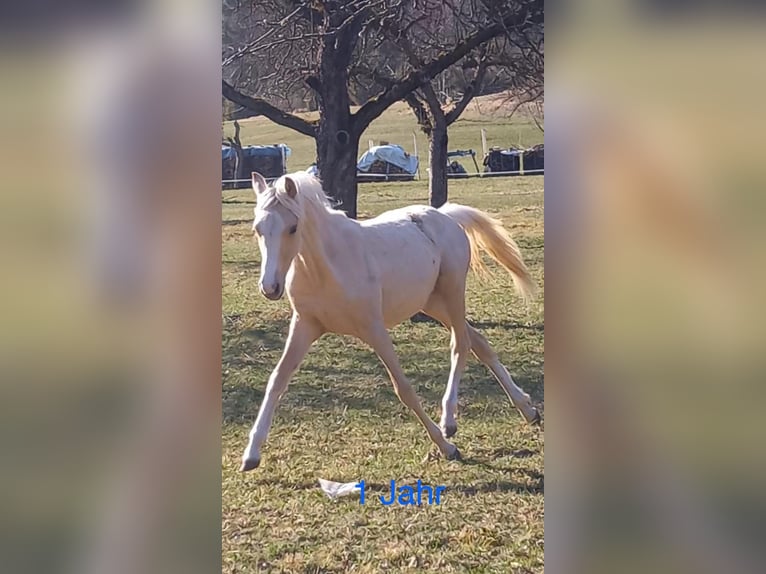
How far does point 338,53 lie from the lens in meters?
2.78

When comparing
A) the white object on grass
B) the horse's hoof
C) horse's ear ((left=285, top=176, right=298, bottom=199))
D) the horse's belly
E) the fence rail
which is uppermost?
the fence rail

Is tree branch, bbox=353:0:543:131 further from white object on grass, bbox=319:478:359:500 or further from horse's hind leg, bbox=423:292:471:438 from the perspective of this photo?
white object on grass, bbox=319:478:359:500

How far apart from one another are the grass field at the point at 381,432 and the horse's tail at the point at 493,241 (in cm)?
3

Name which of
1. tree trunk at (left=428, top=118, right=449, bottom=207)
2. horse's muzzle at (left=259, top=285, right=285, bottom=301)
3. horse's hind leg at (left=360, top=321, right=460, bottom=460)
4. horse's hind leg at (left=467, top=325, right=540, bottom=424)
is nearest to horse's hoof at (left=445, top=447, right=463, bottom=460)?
horse's hind leg at (left=360, top=321, right=460, bottom=460)

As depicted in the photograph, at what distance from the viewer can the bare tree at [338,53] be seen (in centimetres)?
273

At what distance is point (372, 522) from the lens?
2713 mm

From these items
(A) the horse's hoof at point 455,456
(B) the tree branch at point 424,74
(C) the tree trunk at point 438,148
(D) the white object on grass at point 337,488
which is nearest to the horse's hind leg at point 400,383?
(A) the horse's hoof at point 455,456

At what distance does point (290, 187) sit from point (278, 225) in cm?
12

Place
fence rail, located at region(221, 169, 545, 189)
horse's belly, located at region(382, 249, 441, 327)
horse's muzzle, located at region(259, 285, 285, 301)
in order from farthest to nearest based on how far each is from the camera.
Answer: horse's belly, located at region(382, 249, 441, 327)
fence rail, located at region(221, 169, 545, 189)
horse's muzzle, located at region(259, 285, 285, 301)

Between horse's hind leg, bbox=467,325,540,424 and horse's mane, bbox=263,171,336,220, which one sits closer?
horse's mane, bbox=263,171,336,220

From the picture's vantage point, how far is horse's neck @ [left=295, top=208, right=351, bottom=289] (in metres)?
2.71

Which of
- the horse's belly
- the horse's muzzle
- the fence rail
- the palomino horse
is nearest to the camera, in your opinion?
the horse's muzzle
